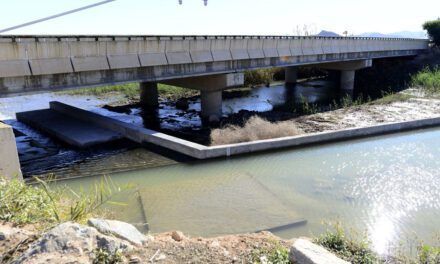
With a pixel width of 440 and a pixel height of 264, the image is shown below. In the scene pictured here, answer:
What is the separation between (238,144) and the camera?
1273 centimetres

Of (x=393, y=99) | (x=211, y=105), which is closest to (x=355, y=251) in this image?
(x=211, y=105)

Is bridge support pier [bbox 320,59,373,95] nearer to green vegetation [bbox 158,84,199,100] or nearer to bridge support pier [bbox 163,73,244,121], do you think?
green vegetation [bbox 158,84,199,100]

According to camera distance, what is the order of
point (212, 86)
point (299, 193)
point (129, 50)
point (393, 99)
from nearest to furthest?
point (299, 193), point (129, 50), point (212, 86), point (393, 99)

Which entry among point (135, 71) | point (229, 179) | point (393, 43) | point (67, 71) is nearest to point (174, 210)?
point (229, 179)

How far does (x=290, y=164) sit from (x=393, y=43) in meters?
22.5

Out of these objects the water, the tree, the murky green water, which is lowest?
the murky green water

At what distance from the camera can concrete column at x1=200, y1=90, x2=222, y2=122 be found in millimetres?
18484

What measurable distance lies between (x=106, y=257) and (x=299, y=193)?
6.27 meters

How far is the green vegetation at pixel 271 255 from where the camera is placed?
4.72 metres

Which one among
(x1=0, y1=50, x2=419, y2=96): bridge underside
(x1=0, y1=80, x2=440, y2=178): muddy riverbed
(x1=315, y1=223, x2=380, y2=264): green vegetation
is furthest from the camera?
(x1=0, y1=80, x2=440, y2=178): muddy riverbed

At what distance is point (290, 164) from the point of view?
11945mm

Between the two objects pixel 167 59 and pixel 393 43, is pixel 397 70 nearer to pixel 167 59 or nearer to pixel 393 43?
pixel 393 43

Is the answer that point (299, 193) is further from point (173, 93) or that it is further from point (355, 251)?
point (173, 93)

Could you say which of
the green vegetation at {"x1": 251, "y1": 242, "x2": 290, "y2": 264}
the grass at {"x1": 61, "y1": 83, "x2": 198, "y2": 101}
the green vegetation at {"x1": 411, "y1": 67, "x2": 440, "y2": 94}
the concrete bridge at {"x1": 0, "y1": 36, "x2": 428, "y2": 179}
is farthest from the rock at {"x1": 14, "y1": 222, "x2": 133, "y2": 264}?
the green vegetation at {"x1": 411, "y1": 67, "x2": 440, "y2": 94}
